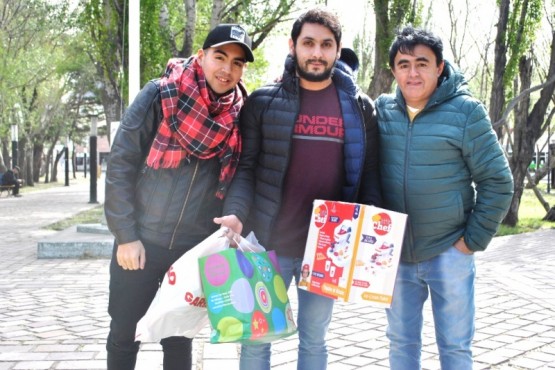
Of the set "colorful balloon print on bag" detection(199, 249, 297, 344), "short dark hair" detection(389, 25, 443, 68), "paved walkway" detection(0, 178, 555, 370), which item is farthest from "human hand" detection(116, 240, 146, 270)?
"short dark hair" detection(389, 25, 443, 68)

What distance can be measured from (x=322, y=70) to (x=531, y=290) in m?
4.98

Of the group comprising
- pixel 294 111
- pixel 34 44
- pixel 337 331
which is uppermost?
pixel 34 44

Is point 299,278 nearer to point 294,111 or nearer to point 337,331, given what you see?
point 294,111

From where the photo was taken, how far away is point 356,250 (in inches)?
121

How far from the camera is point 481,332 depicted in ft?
17.2

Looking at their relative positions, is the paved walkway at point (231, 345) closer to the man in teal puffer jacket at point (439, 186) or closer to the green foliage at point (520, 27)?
the man in teal puffer jacket at point (439, 186)

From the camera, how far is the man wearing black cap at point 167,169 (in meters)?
3.10

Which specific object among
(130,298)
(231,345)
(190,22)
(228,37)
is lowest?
(231,345)

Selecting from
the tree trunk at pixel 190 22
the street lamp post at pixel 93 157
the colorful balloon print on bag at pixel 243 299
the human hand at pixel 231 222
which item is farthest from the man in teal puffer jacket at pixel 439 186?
the street lamp post at pixel 93 157

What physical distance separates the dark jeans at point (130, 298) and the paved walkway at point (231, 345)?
107 centimetres

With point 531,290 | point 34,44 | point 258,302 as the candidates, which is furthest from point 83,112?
point 258,302

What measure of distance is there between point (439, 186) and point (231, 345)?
234 centimetres

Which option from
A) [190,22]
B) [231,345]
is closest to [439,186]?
[231,345]

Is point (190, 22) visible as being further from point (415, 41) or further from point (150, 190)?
point (415, 41)
